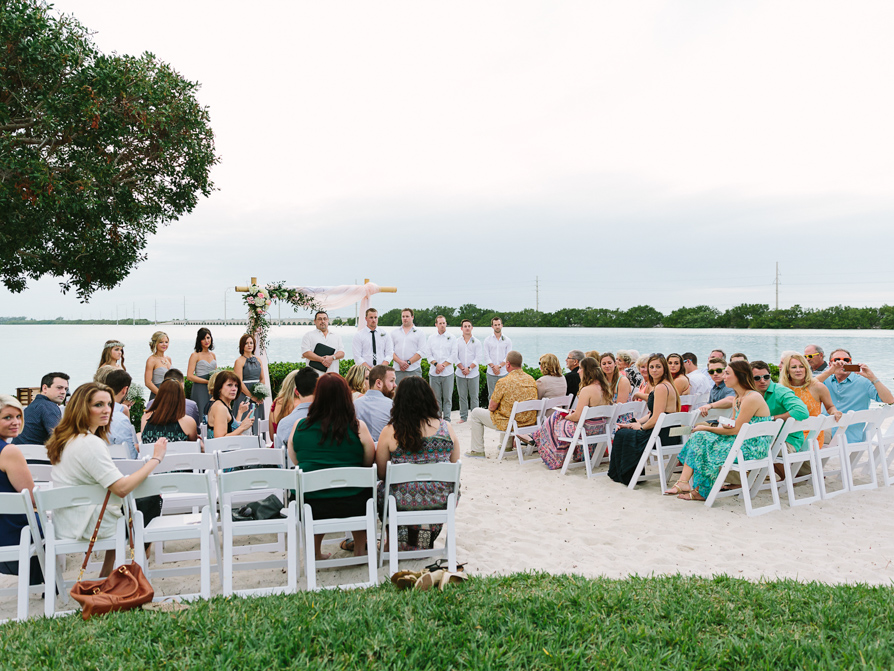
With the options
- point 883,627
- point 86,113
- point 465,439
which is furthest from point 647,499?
point 86,113

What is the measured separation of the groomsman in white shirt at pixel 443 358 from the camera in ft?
35.8

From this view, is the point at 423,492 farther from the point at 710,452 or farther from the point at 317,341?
the point at 317,341

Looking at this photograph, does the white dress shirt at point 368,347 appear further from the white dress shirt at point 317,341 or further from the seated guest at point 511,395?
the seated guest at point 511,395

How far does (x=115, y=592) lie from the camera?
10.7 feet

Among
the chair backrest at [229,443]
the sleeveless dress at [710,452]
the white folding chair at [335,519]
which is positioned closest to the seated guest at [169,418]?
the chair backrest at [229,443]

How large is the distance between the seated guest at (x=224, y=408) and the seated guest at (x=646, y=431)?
422 cm

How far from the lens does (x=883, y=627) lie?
294 centimetres

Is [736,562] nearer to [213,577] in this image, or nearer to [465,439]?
[213,577]

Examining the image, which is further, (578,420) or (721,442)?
(578,420)

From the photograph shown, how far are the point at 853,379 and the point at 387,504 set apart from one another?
6.25m

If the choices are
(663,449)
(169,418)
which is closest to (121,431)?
(169,418)

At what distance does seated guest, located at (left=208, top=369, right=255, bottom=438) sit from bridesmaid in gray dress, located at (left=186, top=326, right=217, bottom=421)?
101 inches

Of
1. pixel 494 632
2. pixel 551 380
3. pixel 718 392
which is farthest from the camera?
pixel 551 380

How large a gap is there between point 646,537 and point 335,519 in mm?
2709
